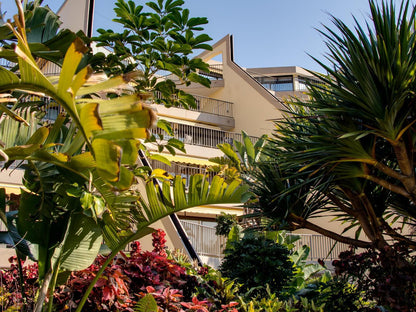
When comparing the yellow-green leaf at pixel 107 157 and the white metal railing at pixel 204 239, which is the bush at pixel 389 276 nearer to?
the yellow-green leaf at pixel 107 157

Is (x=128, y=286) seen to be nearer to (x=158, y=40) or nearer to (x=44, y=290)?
(x=44, y=290)

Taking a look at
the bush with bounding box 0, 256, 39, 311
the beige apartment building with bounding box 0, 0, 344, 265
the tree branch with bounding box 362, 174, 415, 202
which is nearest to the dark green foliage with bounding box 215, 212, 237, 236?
the beige apartment building with bounding box 0, 0, 344, 265

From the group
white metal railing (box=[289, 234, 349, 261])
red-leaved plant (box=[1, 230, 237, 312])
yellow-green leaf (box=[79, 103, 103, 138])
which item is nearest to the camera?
yellow-green leaf (box=[79, 103, 103, 138])

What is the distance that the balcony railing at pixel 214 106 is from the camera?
89.2ft

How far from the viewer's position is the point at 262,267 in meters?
6.74

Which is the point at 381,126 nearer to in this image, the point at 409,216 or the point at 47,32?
→ the point at 409,216

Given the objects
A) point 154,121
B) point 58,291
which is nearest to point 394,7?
point 154,121

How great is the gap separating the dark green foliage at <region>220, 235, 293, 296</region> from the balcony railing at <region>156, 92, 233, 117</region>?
2044cm

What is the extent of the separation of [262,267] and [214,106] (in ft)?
70.6

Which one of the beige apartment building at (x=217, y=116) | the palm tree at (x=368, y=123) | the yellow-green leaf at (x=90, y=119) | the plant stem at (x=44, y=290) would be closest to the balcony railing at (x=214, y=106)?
the beige apartment building at (x=217, y=116)

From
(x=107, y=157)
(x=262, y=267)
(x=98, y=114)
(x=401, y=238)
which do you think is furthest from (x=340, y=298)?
(x=98, y=114)

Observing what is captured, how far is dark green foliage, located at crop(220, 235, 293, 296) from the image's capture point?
6.63 metres

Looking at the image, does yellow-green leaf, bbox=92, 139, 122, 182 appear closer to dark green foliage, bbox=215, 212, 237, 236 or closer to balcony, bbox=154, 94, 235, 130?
dark green foliage, bbox=215, 212, 237, 236

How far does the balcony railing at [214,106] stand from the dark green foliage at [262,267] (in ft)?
67.1
